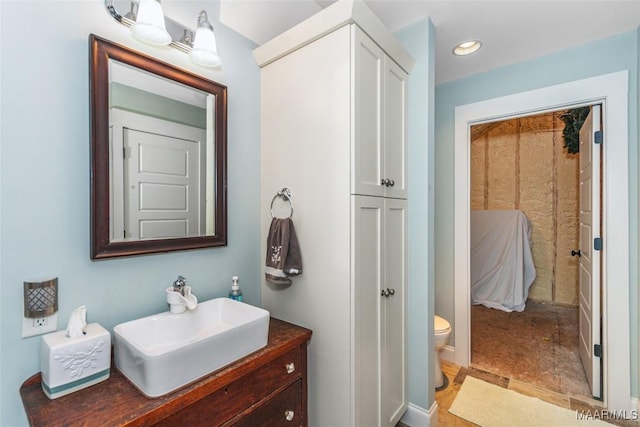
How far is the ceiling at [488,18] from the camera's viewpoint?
1.53 m

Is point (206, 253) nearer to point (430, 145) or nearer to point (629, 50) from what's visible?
point (430, 145)

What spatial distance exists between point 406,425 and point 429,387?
280 millimetres

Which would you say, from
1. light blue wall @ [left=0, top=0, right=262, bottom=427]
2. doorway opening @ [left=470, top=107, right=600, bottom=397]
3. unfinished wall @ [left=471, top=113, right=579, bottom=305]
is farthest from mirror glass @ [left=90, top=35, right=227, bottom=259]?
unfinished wall @ [left=471, top=113, right=579, bottom=305]

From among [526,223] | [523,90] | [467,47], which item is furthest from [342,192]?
[526,223]

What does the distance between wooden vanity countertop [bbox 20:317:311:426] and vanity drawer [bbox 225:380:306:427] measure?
187 millimetres

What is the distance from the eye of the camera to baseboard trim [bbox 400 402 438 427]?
1.68 metres

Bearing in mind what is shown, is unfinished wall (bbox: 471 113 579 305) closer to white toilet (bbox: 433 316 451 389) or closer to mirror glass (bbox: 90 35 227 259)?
white toilet (bbox: 433 316 451 389)

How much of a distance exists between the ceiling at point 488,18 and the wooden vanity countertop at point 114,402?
5.30 feet

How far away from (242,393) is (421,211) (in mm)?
1263

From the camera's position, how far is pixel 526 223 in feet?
12.5

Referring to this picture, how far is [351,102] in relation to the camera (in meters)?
1.26

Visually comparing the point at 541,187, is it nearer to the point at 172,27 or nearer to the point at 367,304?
the point at 367,304

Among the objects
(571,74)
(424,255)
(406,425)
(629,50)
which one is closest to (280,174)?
(424,255)

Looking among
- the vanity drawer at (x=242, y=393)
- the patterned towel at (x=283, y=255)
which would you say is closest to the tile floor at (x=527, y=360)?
the vanity drawer at (x=242, y=393)
